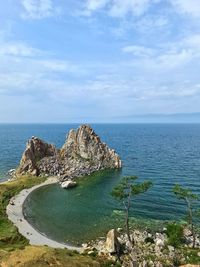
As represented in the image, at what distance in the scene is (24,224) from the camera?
9006 cm

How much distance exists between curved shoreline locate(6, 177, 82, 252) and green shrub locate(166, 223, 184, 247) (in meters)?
20.3

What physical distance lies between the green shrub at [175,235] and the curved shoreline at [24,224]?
20310 millimetres

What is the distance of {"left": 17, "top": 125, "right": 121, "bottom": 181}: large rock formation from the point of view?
151250mm

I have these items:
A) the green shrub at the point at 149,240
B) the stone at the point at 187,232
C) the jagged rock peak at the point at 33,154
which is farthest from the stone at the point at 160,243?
the jagged rock peak at the point at 33,154

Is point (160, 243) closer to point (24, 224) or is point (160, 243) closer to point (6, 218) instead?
point (24, 224)

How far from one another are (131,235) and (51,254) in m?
26.1

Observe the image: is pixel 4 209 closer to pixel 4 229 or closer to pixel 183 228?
pixel 4 229

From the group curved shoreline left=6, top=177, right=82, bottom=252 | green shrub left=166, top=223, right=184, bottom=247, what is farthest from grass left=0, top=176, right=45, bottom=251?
green shrub left=166, top=223, right=184, bottom=247

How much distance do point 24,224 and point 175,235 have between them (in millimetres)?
40015

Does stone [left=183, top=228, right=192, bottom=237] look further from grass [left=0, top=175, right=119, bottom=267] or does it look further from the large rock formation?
the large rock formation

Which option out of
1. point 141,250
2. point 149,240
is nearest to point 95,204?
point 149,240

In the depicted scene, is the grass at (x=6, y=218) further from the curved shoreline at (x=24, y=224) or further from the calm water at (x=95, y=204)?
the calm water at (x=95, y=204)

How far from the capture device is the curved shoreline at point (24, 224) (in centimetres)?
7781

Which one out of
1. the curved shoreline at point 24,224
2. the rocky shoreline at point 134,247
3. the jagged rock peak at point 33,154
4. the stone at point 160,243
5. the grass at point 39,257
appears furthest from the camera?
the jagged rock peak at point 33,154
